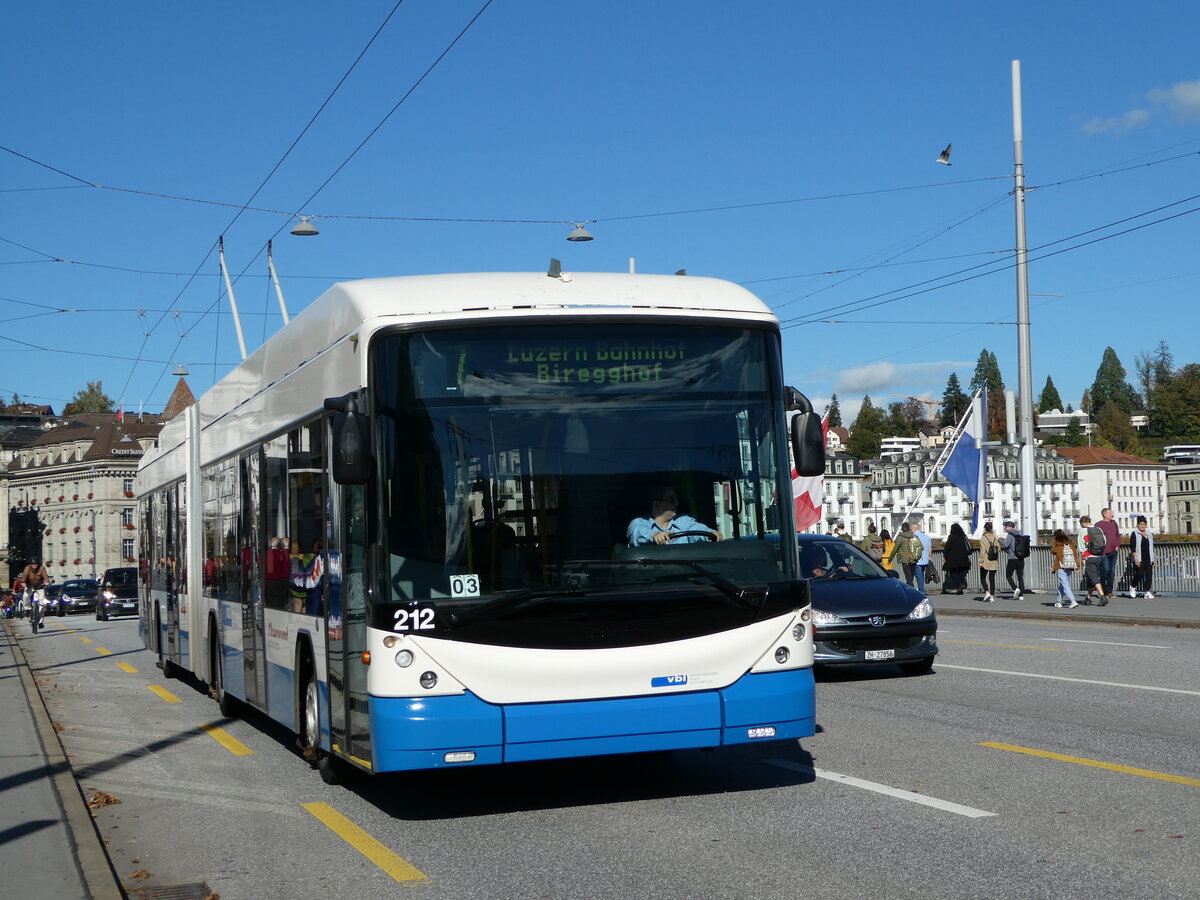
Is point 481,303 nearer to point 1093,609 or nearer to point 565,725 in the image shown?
point 565,725

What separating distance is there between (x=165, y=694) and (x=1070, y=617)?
50.6 feet

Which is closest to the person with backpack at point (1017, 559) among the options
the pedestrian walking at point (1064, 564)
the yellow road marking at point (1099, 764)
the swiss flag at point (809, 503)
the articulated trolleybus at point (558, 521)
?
the pedestrian walking at point (1064, 564)

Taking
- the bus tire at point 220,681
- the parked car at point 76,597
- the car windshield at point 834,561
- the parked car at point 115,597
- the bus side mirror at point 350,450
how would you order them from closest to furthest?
the bus side mirror at point 350,450
the bus tire at point 220,681
the car windshield at point 834,561
the parked car at point 115,597
the parked car at point 76,597

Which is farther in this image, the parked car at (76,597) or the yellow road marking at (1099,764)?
the parked car at (76,597)

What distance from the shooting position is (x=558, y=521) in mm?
8289

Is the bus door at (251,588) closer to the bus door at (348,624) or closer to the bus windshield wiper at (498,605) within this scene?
the bus door at (348,624)

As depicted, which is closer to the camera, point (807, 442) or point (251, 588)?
point (807, 442)

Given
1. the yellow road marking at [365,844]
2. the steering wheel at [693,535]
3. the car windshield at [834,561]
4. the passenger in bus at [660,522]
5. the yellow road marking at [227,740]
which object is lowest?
the yellow road marking at [227,740]

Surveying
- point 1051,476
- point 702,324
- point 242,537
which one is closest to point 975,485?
point 242,537

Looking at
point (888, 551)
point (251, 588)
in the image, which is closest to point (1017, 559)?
point (888, 551)

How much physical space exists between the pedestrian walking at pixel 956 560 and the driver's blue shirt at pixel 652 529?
26864 millimetres

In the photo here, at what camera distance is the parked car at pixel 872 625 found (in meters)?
15.5

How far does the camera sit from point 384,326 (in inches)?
336

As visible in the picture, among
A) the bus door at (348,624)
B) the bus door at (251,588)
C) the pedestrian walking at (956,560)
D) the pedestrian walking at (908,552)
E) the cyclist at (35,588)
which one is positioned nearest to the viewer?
the bus door at (348,624)
